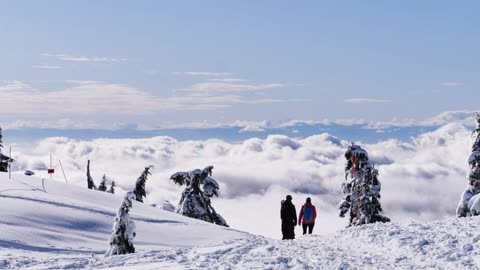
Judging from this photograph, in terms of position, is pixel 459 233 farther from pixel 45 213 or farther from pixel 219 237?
pixel 45 213

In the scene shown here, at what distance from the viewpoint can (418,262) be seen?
16391 millimetres

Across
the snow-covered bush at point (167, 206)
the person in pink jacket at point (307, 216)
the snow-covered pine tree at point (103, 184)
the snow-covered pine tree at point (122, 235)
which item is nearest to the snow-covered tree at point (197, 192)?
the snow-covered bush at point (167, 206)

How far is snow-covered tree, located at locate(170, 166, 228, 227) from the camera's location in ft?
136

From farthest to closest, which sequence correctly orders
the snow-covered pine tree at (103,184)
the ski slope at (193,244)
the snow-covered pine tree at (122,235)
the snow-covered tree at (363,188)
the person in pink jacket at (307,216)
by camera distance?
the snow-covered pine tree at (103,184) → the snow-covered tree at (363,188) → the person in pink jacket at (307,216) → the snow-covered pine tree at (122,235) → the ski slope at (193,244)

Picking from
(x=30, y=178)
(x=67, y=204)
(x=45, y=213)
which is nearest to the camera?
(x=45, y=213)

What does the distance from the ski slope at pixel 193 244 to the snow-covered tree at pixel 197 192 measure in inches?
386

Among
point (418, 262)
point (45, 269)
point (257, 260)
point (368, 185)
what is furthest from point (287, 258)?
point (368, 185)

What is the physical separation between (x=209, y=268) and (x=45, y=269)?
4.35 metres

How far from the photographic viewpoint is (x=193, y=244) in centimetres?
2478

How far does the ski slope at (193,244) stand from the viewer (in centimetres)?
1617

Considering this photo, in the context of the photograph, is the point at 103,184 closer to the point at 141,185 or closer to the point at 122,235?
the point at 141,185

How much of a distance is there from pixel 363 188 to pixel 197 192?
1215 cm

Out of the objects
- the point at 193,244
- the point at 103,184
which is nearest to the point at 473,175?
the point at 193,244

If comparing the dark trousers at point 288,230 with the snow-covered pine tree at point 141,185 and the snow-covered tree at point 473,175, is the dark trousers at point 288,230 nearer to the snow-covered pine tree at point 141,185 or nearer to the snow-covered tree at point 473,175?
the snow-covered tree at point 473,175
